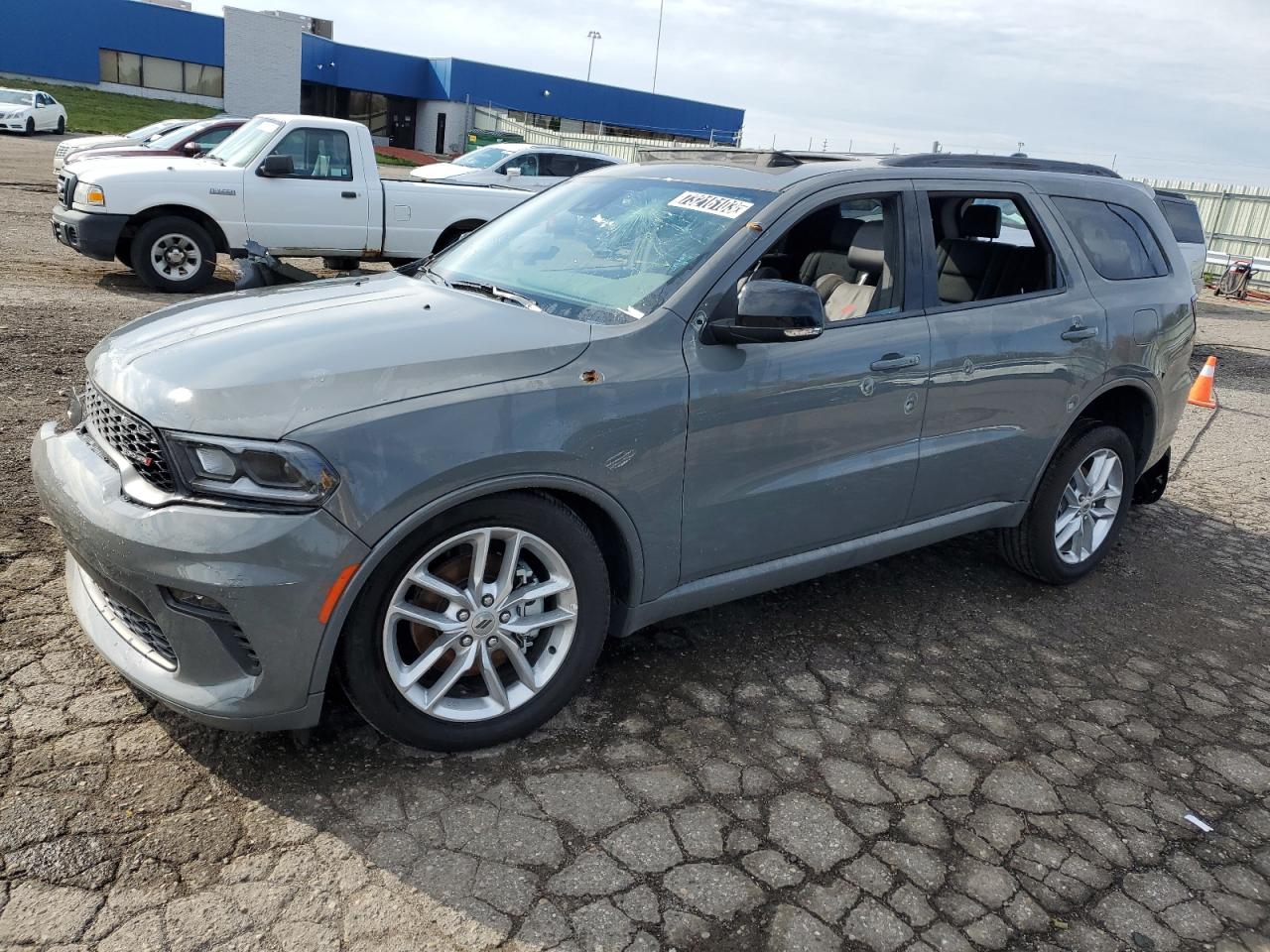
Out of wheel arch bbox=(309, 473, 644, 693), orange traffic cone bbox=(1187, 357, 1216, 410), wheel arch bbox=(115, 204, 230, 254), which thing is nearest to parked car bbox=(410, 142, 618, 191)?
wheel arch bbox=(115, 204, 230, 254)

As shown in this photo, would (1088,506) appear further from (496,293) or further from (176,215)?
(176,215)

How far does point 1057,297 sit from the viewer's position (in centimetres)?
443

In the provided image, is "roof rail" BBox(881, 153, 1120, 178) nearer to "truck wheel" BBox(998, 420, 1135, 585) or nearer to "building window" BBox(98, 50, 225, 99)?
"truck wheel" BBox(998, 420, 1135, 585)

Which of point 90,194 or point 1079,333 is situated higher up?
point 1079,333

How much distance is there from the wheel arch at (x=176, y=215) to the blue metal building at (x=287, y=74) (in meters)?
40.5

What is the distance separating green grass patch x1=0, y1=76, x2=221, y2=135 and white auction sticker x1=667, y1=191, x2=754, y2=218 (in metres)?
38.7

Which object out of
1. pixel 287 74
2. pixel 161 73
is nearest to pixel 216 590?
pixel 287 74

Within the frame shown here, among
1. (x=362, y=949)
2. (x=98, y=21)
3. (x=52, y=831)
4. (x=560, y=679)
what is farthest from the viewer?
(x=98, y=21)

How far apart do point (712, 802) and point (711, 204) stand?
6.98ft

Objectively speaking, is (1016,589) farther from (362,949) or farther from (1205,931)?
(362,949)

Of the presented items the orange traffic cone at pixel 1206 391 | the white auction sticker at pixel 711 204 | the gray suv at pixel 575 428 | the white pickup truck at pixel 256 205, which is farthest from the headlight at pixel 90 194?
the orange traffic cone at pixel 1206 391

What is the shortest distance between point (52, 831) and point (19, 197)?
17663mm

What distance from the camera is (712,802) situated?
9.86ft

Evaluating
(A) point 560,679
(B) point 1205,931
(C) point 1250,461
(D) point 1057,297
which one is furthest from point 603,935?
(C) point 1250,461
